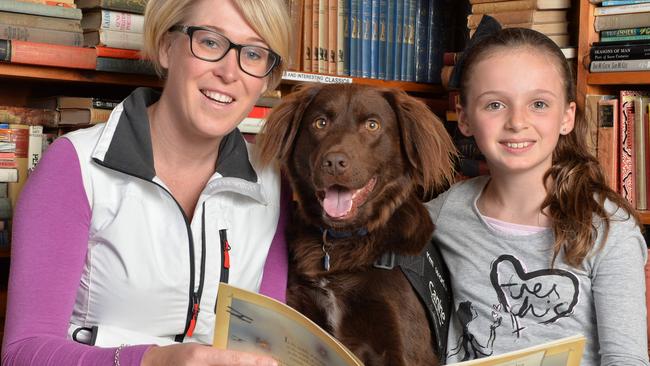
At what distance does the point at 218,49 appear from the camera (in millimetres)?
1568

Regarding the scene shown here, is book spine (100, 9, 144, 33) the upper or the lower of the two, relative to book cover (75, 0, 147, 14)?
lower

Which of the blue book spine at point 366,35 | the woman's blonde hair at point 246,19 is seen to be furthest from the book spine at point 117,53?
the blue book spine at point 366,35

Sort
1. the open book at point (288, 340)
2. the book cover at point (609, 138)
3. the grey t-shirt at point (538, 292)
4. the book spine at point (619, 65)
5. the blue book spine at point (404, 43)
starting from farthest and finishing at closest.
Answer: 1. the blue book spine at point (404, 43)
2. the book cover at point (609, 138)
3. the book spine at point (619, 65)
4. the grey t-shirt at point (538, 292)
5. the open book at point (288, 340)

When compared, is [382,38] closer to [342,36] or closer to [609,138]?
[342,36]

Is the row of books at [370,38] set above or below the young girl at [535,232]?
above

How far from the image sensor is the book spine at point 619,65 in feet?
7.64

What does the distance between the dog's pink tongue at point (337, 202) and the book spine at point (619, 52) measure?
1187 millimetres

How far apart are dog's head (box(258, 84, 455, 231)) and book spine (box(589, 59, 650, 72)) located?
0.84m

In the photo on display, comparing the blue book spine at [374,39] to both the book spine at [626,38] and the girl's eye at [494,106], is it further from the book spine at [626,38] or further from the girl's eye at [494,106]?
the girl's eye at [494,106]

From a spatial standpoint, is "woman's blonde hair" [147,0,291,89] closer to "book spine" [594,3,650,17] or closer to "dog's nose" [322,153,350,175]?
"dog's nose" [322,153,350,175]

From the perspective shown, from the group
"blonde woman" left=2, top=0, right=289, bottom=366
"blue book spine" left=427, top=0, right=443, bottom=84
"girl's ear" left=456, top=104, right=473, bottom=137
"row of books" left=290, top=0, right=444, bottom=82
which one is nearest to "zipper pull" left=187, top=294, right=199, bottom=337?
"blonde woman" left=2, top=0, right=289, bottom=366

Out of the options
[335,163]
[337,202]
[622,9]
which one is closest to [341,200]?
[337,202]

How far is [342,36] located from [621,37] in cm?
101

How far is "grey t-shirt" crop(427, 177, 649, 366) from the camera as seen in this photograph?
1538 mm
